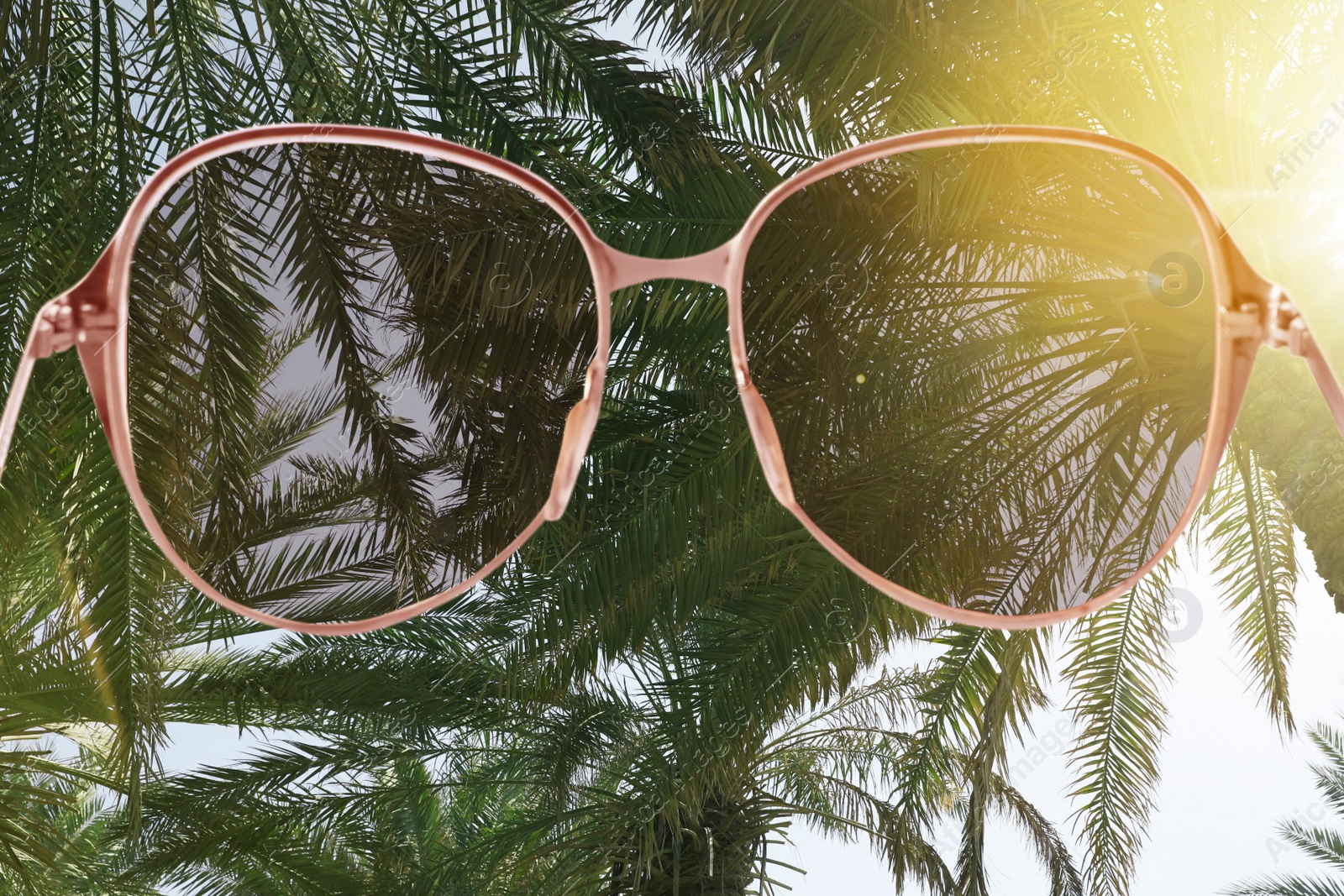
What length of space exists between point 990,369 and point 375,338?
2.14 m

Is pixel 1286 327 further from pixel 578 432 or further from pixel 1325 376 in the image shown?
pixel 578 432

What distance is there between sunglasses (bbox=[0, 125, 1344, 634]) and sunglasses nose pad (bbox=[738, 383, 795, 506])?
0.97 m

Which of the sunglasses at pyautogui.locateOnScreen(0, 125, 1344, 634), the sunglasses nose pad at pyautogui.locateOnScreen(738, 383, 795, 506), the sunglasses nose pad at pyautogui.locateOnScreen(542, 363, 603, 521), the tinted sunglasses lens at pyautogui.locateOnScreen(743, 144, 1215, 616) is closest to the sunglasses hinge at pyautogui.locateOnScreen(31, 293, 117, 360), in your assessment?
the sunglasses nose pad at pyautogui.locateOnScreen(542, 363, 603, 521)

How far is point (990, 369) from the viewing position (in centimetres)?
319

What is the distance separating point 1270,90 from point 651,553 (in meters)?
2.72

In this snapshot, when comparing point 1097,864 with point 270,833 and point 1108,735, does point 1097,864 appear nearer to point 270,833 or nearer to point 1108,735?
point 1108,735

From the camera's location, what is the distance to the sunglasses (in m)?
2.42

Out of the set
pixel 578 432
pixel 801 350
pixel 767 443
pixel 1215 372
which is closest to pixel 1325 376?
pixel 1215 372

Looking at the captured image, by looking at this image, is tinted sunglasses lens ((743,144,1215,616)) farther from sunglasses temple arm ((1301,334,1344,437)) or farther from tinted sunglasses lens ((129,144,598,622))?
sunglasses temple arm ((1301,334,1344,437))

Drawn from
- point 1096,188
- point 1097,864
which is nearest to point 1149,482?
point 1096,188

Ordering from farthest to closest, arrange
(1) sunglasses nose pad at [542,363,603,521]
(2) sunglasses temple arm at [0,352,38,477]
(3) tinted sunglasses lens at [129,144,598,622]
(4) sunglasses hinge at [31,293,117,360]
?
1. (3) tinted sunglasses lens at [129,144,598,622]
2. (1) sunglasses nose pad at [542,363,603,521]
3. (4) sunglasses hinge at [31,293,117,360]
4. (2) sunglasses temple arm at [0,352,38,477]

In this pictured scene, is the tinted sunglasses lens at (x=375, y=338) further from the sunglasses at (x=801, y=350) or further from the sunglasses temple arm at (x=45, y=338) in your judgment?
the sunglasses temple arm at (x=45, y=338)

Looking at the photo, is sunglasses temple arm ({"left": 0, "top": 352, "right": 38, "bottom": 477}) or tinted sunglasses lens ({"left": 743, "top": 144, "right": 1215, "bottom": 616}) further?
tinted sunglasses lens ({"left": 743, "top": 144, "right": 1215, "bottom": 616})

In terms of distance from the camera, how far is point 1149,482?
2719 mm
